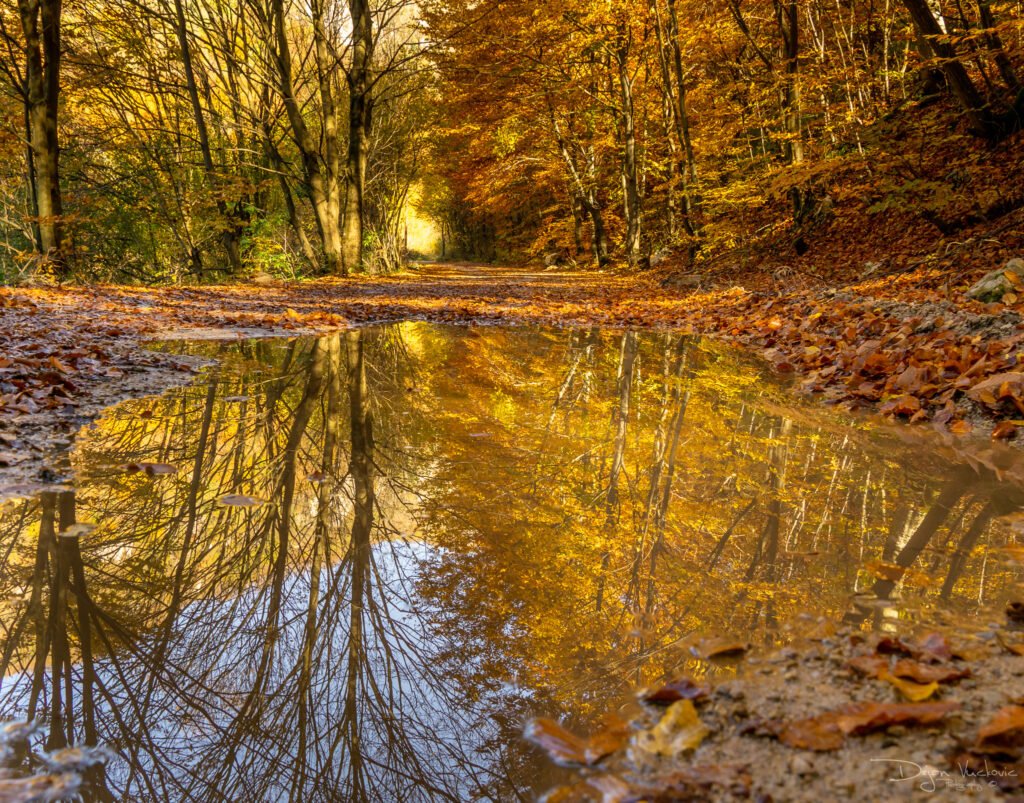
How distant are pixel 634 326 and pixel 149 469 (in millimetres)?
6331

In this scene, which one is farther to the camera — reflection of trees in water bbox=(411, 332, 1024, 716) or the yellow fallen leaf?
reflection of trees in water bbox=(411, 332, 1024, 716)

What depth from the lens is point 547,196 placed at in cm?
3097

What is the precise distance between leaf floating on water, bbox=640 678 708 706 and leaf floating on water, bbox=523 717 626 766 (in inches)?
3.7

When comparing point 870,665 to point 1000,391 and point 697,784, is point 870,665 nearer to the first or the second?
point 697,784

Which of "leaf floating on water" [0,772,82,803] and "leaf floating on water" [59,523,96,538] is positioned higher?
"leaf floating on water" [59,523,96,538]

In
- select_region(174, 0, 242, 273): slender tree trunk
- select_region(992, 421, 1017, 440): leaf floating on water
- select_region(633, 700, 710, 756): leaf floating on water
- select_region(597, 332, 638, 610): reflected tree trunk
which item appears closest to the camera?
select_region(633, 700, 710, 756): leaf floating on water

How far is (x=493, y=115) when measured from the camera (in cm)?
2066

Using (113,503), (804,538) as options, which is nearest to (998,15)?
(804,538)

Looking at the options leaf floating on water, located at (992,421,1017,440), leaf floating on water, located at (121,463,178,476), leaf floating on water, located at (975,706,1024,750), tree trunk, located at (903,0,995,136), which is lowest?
leaf floating on water, located at (975,706,1024,750)

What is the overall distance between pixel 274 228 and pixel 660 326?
12.3 meters

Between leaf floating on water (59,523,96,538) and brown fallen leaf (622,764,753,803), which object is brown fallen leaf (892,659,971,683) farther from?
leaf floating on water (59,523,96,538)

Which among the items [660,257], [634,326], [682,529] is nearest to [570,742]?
[682,529]

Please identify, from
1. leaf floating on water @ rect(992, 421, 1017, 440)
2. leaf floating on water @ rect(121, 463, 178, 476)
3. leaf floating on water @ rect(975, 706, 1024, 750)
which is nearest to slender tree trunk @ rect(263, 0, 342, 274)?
leaf floating on water @ rect(121, 463, 178, 476)

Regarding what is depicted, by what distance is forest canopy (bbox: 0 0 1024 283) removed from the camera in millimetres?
9508
